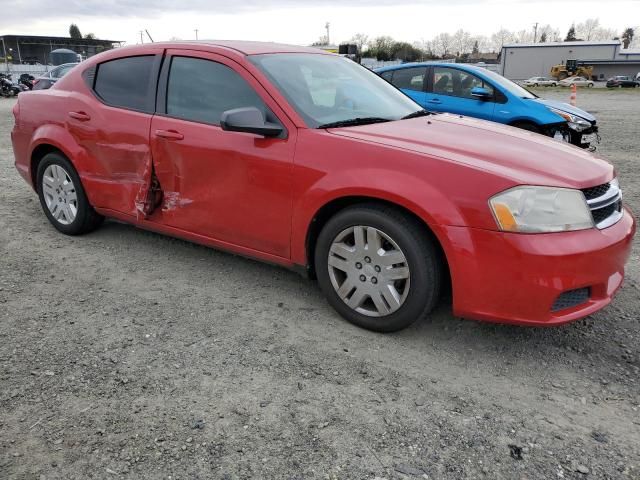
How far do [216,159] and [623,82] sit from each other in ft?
178

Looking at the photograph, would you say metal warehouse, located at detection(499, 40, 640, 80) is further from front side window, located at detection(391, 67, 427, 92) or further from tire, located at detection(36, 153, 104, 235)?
tire, located at detection(36, 153, 104, 235)

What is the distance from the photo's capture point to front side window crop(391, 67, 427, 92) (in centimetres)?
872

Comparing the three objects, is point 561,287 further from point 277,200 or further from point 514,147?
point 277,200

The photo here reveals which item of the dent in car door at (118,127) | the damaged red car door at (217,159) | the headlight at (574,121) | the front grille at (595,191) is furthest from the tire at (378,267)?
the headlight at (574,121)

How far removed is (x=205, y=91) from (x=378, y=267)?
176 centimetres

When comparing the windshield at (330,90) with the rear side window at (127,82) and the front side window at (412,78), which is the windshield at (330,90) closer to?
the rear side window at (127,82)

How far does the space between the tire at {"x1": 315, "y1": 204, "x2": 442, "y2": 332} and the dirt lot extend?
0.16 metres

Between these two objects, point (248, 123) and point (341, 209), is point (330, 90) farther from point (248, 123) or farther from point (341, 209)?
point (341, 209)

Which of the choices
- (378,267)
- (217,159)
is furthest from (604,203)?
(217,159)

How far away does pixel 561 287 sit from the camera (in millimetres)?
2674

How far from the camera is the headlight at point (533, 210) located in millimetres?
2658

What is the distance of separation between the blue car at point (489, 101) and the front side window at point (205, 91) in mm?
5240

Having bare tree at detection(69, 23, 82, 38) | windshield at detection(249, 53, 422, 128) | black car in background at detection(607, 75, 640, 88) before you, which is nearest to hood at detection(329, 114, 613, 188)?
windshield at detection(249, 53, 422, 128)

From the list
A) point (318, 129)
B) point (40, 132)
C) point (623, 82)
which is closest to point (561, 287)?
point (318, 129)
